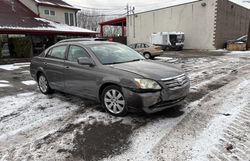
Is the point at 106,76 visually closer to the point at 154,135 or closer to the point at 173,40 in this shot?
the point at 154,135

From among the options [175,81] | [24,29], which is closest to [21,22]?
[24,29]

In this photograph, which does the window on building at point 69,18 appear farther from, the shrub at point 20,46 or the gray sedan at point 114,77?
the gray sedan at point 114,77

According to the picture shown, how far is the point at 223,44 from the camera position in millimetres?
27844

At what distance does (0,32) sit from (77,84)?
13.8 m

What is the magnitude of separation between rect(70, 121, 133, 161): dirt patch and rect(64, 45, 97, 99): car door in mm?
978

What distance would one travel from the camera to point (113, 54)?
518 centimetres

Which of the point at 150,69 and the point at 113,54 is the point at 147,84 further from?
the point at 113,54

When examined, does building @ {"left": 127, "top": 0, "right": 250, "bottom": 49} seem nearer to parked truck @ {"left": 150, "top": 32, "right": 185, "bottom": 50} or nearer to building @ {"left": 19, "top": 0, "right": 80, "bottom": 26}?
parked truck @ {"left": 150, "top": 32, "right": 185, "bottom": 50}

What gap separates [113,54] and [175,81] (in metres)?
1.67

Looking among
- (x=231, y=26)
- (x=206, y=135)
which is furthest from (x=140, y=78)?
(x=231, y=26)

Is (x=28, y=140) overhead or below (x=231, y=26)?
below

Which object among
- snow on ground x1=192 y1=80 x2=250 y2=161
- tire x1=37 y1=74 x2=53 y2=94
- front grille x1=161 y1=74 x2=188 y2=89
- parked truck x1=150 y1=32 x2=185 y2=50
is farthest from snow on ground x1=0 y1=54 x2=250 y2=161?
parked truck x1=150 y1=32 x2=185 y2=50

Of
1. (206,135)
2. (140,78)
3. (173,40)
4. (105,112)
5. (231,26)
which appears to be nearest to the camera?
(206,135)

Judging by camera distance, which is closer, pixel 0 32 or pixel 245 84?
pixel 245 84
